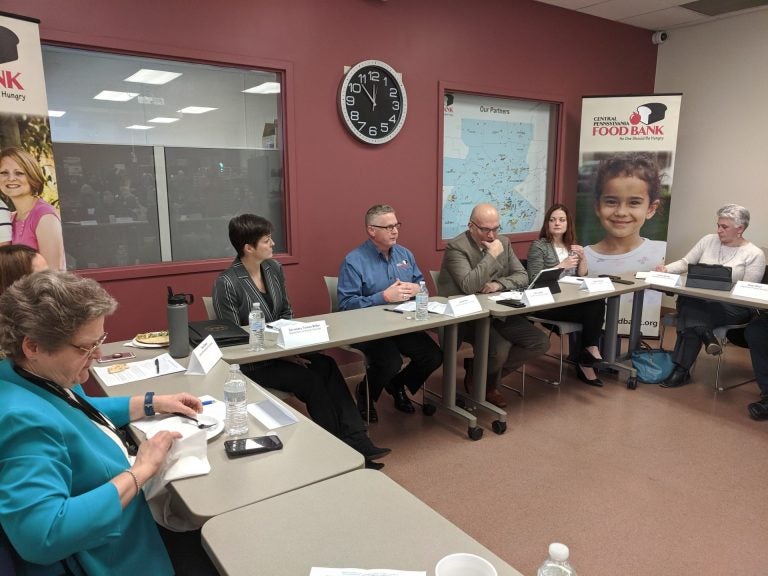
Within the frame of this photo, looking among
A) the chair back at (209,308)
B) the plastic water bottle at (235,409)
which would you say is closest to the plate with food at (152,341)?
the chair back at (209,308)

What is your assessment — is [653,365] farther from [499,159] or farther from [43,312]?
[43,312]

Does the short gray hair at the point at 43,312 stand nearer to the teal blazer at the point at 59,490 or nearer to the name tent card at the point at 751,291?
the teal blazer at the point at 59,490

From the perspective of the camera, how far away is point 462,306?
9.73 ft

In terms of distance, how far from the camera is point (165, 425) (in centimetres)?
155

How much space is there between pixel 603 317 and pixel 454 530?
125 inches

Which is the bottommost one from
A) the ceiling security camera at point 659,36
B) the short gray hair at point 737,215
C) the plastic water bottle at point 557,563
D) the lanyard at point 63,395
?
the plastic water bottle at point 557,563

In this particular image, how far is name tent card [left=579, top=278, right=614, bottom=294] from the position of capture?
3.56m

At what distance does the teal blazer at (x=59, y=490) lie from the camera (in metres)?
0.97

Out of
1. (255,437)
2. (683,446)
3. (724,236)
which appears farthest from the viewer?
(724,236)

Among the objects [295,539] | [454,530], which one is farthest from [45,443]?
[454,530]

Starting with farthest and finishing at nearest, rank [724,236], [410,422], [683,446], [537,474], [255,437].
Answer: [724,236] → [410,422] → [683,446] → [537,474] → [255,437]

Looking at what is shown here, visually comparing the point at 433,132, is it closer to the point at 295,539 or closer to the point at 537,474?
the point at 537,474

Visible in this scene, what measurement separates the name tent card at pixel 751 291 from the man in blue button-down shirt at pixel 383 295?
1.94 metres

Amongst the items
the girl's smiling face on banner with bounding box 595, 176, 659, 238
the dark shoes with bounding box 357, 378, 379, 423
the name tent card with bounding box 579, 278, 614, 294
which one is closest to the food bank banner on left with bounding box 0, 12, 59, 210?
the dark shoes with bounding box 357, 378, 379, 423
